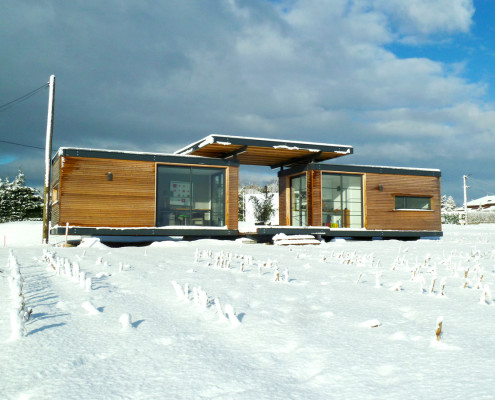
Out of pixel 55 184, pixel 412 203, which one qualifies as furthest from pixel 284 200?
pixel 55 184

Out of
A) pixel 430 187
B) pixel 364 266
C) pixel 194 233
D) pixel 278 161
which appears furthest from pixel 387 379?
pixel 430 187

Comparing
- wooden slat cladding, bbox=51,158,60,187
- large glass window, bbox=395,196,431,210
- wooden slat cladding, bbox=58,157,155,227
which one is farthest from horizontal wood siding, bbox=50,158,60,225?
large glass window, bbox=395,196,431,210

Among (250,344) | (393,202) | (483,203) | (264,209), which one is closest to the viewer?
(250,344)

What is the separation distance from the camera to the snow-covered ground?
2.37 metres

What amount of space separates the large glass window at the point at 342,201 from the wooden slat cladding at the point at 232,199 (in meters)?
4.21

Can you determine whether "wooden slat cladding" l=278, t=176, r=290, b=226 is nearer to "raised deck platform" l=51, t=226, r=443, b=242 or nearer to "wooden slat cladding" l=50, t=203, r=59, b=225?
"raised deck platform" l=51, t=226, r=443, b=242

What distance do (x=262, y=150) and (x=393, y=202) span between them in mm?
6934

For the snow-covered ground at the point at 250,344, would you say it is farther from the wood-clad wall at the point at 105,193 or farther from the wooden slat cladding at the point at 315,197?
the wooden slat cladding at the point at 315,197

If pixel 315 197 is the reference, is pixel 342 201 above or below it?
below

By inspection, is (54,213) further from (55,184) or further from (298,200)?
(298,200)

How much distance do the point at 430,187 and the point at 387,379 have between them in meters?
20.4

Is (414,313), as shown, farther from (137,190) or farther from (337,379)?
(137,190)

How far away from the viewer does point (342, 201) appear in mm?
19781

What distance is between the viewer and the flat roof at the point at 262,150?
16.5m
